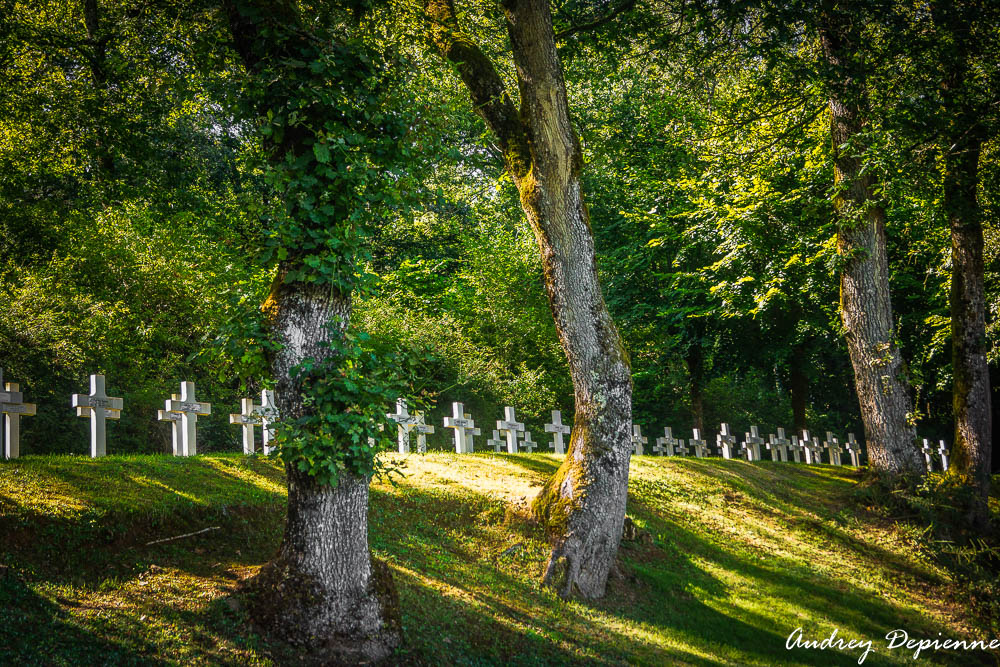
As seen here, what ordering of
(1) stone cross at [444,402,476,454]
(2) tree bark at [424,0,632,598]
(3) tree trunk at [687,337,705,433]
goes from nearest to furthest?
(2) tree bark at [424,0,632,598] → (1) stone cross at [444,402,476,454] → (3) tree trunk at [687,337,705,433]

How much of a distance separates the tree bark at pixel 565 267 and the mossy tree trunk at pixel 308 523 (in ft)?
10.1

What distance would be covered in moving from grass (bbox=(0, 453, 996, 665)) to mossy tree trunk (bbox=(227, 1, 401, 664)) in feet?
0.90

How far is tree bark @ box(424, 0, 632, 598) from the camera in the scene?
8.49 meters

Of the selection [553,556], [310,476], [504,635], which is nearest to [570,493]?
[553,556]

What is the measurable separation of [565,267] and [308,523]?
4590 mm

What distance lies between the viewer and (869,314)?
1264 centimetres

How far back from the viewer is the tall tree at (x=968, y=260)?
10.1 meters

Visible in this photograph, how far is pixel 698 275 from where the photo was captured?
1827 centimetres

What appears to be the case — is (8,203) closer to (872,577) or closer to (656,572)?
(656,572)

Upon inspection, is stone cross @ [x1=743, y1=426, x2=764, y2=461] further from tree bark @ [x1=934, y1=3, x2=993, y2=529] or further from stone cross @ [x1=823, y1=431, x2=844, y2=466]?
tree bark @ [x1=934, y1=3, x2=993, y2=529]

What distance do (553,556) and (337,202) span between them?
15.2 ft

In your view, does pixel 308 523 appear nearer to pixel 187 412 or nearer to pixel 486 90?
pixel 187 412

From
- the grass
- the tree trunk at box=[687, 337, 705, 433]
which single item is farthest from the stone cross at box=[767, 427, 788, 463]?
the grass

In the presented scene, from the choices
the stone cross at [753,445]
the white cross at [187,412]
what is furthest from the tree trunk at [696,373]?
the white cross at [187,412]
